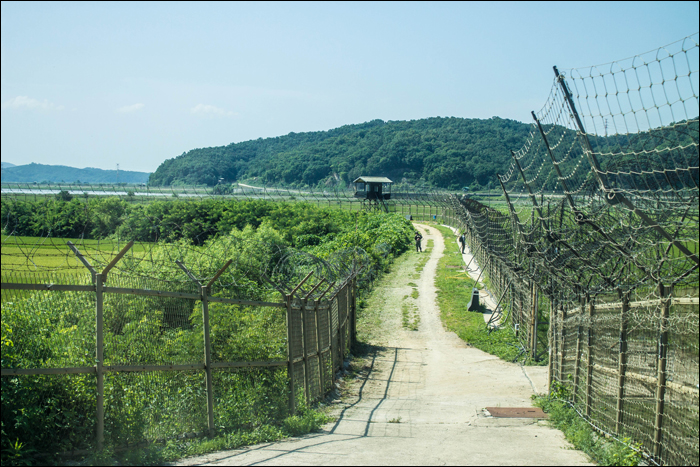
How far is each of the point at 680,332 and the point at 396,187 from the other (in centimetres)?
10046

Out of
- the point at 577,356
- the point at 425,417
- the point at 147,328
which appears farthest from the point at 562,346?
the point at 147,328

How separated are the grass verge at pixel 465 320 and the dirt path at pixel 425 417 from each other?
37 centimetres

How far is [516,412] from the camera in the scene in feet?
27.3

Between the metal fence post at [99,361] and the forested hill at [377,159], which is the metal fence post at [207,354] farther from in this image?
the forested hill at [377,159]

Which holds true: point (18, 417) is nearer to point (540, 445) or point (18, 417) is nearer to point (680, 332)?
point (540, 445)

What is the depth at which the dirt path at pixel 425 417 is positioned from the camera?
514 centimetres

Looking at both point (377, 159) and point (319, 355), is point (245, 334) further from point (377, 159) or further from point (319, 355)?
point (377, 159)

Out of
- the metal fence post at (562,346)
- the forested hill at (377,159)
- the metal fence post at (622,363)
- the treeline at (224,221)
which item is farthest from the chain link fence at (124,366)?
the forested hill at (377,159)

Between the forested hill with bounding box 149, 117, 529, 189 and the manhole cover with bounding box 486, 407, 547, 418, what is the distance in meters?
73.1

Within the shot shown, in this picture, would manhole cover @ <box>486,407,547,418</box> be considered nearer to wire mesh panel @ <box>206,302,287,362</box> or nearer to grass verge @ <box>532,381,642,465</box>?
grass verge @ <box>532,381,642,465</box>

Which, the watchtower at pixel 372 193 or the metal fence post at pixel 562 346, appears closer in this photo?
the metal fence post at pixel 562 346

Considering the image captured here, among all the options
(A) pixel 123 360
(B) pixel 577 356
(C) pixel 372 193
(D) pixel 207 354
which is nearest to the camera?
(A) pixel 123 360

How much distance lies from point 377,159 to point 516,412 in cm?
11896

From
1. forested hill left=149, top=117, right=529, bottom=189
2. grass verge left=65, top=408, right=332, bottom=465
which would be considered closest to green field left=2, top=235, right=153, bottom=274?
grass verge left=65, top=408, right=332, bottom=465
